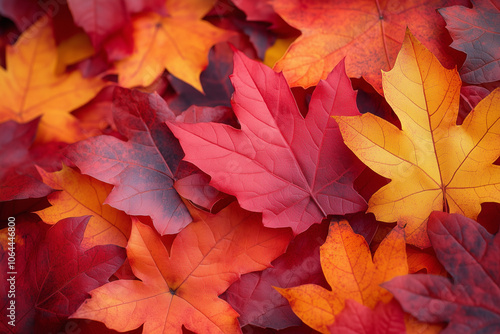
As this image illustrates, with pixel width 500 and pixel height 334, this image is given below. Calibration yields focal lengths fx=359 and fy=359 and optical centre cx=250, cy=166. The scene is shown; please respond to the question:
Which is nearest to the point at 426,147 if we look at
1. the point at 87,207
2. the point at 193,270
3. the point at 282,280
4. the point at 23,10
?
the point at 282,280

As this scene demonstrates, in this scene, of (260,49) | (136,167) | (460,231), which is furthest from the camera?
(260,49)

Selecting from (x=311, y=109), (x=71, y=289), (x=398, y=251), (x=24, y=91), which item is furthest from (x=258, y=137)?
(x=24, y=91)

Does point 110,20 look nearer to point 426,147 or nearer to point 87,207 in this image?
point 87,207

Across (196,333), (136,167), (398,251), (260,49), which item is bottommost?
(196,333)

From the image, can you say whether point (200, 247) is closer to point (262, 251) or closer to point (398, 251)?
point (262, 251)

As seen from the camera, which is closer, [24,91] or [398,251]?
[398,251]

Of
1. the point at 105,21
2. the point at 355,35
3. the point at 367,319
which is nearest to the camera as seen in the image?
the point at 367,319
